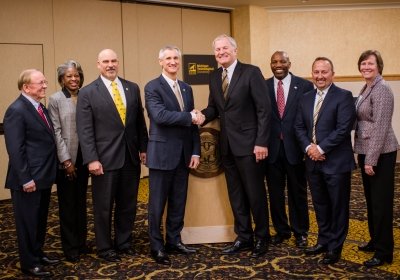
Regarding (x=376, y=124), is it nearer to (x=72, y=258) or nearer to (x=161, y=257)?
(x=161, y=257)

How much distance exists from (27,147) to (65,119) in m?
0.44

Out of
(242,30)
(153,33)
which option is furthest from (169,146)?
(242,30)

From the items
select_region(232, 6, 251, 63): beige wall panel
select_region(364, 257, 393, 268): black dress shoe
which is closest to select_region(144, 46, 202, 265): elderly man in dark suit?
select_region(364, 257, 393, 268): black dress shoe

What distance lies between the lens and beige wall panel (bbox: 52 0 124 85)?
6.92 m

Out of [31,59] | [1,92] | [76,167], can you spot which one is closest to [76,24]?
[31,59]

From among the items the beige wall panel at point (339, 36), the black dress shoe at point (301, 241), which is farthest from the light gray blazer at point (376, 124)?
the beige wall panel at point (339, 36)

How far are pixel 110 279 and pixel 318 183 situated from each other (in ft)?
5.71

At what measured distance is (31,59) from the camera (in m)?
6.66

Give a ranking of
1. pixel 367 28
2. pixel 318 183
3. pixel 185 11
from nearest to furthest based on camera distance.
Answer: pixel 318 183, pixel 185 11, pixel 367 28

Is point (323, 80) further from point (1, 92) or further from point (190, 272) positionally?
point (1, 92)

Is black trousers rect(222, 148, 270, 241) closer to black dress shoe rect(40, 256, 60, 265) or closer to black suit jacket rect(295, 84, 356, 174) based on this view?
black suit jacket rect(295, 84, 356, 174)

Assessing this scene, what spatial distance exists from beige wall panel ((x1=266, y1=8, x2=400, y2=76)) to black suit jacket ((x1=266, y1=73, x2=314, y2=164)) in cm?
514

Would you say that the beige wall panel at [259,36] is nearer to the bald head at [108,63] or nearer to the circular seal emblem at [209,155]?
the circular seal emblem at [209,155]

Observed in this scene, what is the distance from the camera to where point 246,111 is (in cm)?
380
